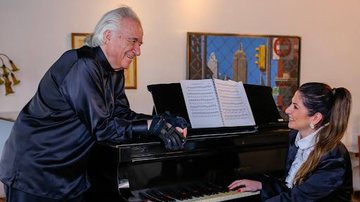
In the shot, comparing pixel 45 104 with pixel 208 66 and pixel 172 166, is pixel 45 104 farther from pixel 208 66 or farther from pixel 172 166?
pixel 208 66

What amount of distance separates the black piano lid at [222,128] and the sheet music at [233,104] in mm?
42

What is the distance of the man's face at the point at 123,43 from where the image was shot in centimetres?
179

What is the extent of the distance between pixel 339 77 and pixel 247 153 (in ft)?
9.74

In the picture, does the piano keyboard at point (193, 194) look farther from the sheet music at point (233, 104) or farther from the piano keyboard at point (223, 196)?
the sheet music at point (233, 104)

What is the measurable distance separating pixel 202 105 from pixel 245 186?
48 cm

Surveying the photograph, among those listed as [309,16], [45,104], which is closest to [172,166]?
[45,104]

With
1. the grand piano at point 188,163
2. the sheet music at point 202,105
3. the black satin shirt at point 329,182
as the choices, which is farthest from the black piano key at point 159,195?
the black satin shirt at point 329,182

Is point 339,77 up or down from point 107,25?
down

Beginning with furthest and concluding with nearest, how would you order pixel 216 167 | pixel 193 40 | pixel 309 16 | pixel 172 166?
pixel 309 16
pixel 193 40
pixel 216 167
pixel 172 166

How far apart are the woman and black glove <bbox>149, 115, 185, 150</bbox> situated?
0.60 metres

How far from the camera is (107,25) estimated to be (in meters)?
1.80

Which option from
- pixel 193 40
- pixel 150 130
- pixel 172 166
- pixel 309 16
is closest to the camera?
pixel 150 130

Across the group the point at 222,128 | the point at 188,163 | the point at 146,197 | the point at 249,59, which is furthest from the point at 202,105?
the point at 249,59

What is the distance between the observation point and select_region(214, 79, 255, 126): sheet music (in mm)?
2324
